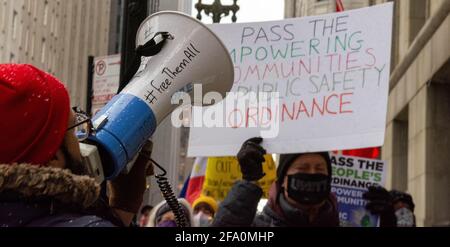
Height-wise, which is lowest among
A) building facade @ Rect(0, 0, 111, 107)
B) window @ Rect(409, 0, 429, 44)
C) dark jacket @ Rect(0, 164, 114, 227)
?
dark jacket @ Rect(0, 164, 114, 227)

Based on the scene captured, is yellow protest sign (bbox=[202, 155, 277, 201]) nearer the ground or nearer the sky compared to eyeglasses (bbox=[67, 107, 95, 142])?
nearer the sky

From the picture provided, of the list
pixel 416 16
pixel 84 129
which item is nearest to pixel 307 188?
pixel 84 129

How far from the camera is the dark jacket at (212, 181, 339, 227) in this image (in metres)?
4.00

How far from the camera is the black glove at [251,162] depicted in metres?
4.14

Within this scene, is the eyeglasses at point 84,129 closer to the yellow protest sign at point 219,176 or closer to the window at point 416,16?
the yellow protest sign at point 219,176

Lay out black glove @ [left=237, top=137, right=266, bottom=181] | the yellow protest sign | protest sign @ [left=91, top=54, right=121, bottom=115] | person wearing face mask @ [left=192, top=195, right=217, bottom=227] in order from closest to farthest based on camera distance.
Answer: black glove @ [left=237, top=137, right=266, bottom=181] → person wearing face mask @ [left=192, top=195, right=217, bottom=227] → protest sign @ [left=91, top=54, right=121, bottom=115] → the yellow protest sign

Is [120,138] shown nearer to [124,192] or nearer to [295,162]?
[124,192]

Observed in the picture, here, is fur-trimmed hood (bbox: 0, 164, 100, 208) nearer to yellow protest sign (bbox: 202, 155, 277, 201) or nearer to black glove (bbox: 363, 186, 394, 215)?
black glove (bbox: 363, 186, 394, 215)

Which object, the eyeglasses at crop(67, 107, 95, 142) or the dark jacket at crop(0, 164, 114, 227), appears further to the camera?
the eyeglasses at crop(67, 107, 95, 142)

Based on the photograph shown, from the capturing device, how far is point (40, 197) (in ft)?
5.83

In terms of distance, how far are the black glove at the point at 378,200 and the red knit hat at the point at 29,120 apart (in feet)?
12.6

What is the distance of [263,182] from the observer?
334 inches

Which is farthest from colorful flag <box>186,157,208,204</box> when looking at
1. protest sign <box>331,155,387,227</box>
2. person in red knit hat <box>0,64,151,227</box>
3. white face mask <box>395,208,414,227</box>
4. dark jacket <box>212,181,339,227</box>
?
person in red knit hat <box>0,64,151,227</box>
